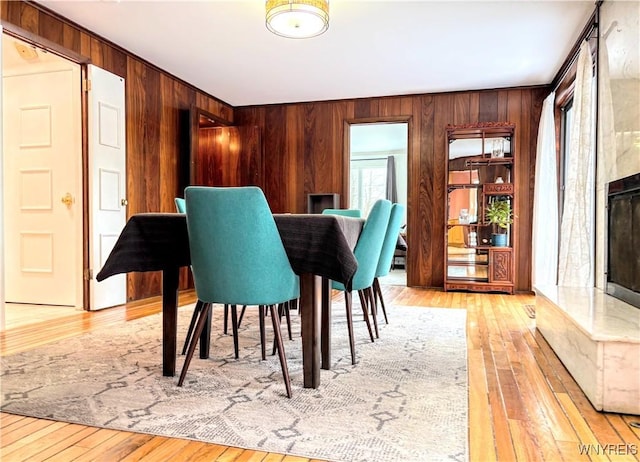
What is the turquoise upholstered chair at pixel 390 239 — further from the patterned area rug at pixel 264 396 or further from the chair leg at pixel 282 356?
the chair leg at pixel 282 356

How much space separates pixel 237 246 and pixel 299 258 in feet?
0.92

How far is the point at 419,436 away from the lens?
1.55 metres

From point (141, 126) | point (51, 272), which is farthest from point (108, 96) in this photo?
point (51, 272)

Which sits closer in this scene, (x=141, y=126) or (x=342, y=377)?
(x=342, y=377)

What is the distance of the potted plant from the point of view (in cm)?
507

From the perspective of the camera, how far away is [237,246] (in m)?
1.91

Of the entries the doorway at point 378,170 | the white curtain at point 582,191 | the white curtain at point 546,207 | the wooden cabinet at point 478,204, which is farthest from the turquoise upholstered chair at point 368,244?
the doorway at point 378,170

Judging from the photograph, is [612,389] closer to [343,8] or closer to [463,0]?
[463,0]

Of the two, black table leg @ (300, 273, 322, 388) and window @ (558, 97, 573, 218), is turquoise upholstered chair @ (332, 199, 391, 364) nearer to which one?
black table leg @ (300, 273, 322, 388)

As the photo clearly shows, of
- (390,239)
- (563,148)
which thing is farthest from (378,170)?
(390,239)

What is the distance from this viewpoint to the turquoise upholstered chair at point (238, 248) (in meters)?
1.87

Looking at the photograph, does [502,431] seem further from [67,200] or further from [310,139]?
[310,139]

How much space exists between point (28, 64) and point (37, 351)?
10.0 ft

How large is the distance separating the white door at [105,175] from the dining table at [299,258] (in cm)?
196
